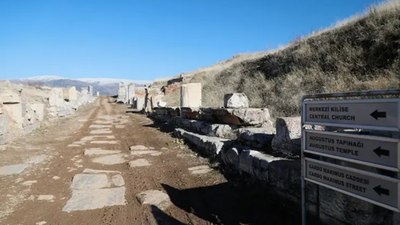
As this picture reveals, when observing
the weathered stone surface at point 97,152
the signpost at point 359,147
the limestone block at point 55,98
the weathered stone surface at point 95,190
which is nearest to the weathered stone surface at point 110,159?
the weathered stone surface at point 97,152

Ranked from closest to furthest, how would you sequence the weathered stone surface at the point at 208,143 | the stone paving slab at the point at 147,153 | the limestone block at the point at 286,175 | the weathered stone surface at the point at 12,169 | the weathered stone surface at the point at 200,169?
the limestone block at the point at 286,175 < the weathered stone surface at the point at 200,169 < the weathered stone surface at the point at 12,169 < the weathered stone surface at the point at 208,143 < the stone paving slab at the point at 147,153

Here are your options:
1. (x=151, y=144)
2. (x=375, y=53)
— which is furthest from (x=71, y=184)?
(x=375, y=53)

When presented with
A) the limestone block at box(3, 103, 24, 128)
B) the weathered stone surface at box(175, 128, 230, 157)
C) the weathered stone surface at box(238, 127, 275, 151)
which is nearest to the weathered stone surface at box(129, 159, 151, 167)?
the weathered stone surface at box(175, 128, 230, 157)

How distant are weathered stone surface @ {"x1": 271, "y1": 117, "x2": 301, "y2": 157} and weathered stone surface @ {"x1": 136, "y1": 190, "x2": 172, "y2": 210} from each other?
1794mm

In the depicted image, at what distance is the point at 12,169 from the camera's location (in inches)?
285

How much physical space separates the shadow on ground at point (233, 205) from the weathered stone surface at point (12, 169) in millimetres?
3315

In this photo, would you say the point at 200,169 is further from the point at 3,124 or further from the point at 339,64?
the point at 339,64

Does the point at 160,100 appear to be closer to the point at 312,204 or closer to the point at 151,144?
the point at 151,144

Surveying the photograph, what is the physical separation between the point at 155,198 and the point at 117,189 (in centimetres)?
87

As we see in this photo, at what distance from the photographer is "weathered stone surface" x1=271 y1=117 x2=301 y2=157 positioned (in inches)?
194

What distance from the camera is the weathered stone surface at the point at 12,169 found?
6.96m

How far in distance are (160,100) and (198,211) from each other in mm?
18036

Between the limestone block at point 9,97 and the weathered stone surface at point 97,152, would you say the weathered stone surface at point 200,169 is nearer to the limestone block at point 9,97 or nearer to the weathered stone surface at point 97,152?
the weathered stone surface at point 97,152

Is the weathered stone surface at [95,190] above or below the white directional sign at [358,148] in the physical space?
below
